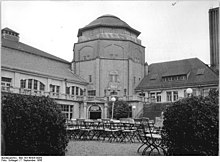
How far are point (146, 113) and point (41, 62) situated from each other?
1318 centimetres

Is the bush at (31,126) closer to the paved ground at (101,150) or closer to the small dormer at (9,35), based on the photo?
the paved ground at (101,150)

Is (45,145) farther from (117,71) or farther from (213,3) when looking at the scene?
(117,71)

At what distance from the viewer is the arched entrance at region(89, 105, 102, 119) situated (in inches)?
1299

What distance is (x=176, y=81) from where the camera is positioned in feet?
119

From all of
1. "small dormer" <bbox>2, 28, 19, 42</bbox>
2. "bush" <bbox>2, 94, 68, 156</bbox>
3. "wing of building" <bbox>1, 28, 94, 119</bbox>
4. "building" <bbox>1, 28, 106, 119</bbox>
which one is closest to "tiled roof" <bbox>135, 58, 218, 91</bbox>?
"building" <bbox>1, 28, 106, 119</bbox>

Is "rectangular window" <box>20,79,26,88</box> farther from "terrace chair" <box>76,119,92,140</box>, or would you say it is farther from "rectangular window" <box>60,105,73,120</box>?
"terrace chair" <box>76,119,92,140</box>

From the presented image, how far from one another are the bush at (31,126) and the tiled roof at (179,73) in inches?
1152

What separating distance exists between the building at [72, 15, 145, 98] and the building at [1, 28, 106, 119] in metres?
1.88

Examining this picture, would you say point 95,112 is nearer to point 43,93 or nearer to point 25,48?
point 43,93

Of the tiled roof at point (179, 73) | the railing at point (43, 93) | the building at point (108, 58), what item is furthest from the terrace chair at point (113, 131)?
the building at point (108, 58)

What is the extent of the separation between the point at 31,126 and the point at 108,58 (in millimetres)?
31614

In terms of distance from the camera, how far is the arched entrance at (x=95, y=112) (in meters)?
33.0

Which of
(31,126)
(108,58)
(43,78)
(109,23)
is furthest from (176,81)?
(31,126)

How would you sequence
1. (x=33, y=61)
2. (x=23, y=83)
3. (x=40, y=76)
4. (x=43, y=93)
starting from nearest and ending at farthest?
(x=43, y=93) < (x=23, y=83) < (x=40, y=76) < (x=33, y=61)
